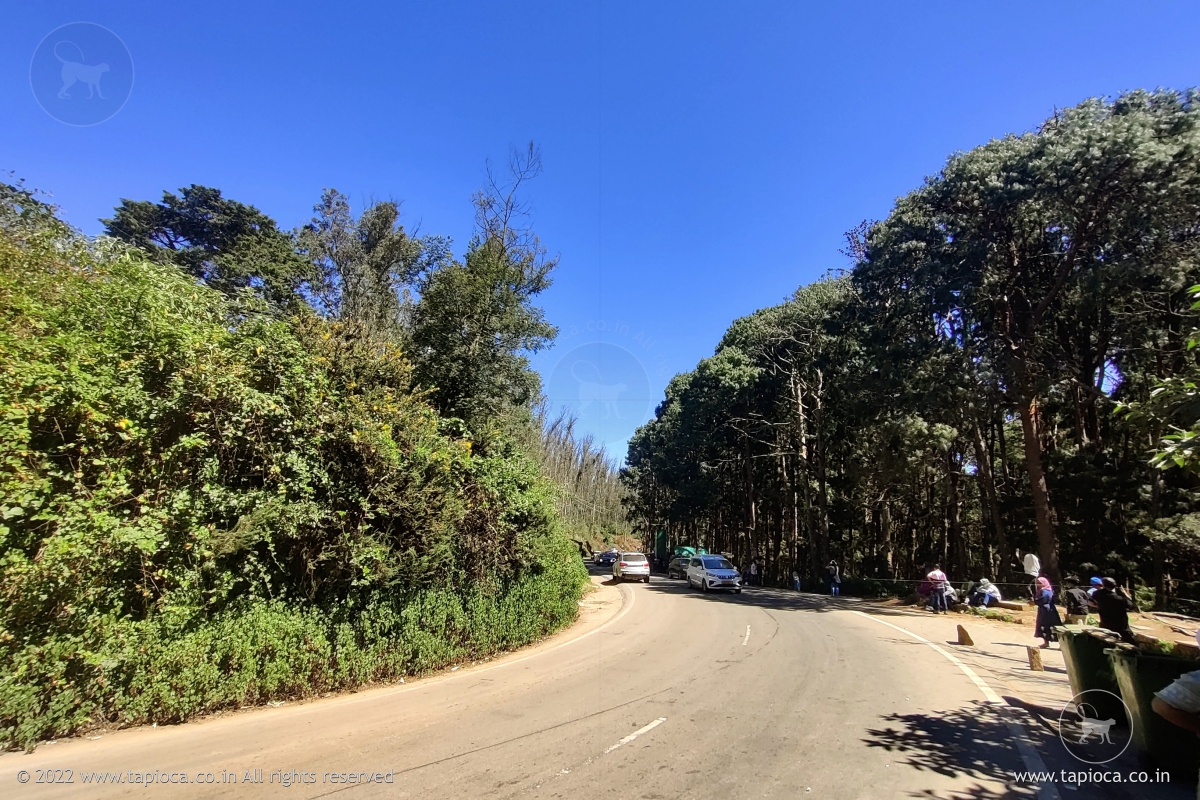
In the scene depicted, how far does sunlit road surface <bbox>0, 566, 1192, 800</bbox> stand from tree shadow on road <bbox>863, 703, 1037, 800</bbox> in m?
0.02

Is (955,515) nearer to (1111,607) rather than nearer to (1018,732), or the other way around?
(1111,607)

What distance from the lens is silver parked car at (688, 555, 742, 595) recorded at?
26.6m

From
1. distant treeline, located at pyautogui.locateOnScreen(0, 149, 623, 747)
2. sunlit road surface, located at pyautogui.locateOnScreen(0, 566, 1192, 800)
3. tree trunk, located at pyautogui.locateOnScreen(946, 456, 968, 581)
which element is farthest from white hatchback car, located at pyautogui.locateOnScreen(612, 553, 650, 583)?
sunlit road surface, located at pyautogui.locateOnScreen(0, 566, 1192, 800)

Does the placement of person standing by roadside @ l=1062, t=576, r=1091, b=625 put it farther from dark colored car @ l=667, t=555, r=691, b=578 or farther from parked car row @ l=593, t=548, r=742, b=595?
dark colored car @ l=667, t=555, r=691, b=578

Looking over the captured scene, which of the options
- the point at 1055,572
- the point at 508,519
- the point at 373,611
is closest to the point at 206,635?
the point at 373,611

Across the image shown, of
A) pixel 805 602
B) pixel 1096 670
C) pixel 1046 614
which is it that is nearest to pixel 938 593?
pixel 805 602

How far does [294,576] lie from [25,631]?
280 centimetres

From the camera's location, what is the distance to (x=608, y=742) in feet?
19.1

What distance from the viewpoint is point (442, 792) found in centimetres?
462

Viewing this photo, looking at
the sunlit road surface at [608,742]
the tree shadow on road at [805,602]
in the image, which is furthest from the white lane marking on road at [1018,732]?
the tree shadow on road at [805,602]

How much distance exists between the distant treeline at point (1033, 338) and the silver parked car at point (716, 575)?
23.4ft

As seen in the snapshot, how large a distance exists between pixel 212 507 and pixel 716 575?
23182 millimetres

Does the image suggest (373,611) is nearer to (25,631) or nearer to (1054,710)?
(25,631)

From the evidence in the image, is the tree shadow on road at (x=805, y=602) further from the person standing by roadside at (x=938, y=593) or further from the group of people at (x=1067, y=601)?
the group of people at (x=1067, y=601)
